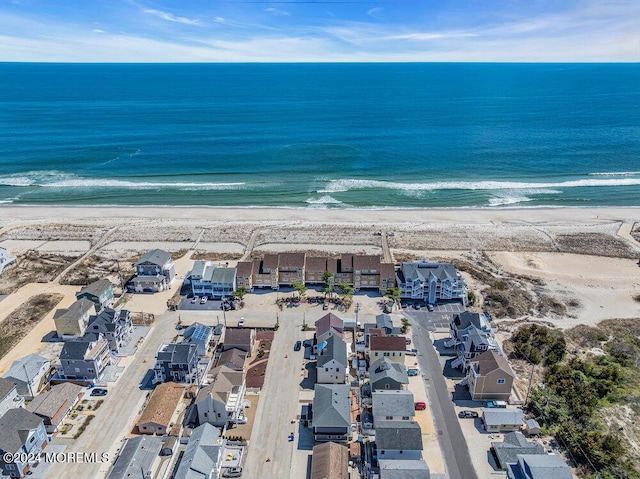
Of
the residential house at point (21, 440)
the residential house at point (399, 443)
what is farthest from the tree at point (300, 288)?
the residential house at point (21, 440)

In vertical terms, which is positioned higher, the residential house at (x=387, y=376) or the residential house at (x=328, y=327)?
the residential house at (x=328, y=327)

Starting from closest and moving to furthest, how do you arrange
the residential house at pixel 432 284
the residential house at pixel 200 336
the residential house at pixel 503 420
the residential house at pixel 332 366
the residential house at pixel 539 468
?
the residential house at pixel 539 468, the residential house at pixel 503 420, the residential house at pixel 332 366, the residential house at pixel 200 336, the residential house at pixel 432 284

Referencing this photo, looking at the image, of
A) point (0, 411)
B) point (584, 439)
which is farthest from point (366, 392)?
point (0, 411)

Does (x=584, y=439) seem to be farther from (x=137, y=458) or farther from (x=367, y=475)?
(x=137, y=458)

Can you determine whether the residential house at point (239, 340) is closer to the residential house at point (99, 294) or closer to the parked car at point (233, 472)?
the parked car at point (233, 472)

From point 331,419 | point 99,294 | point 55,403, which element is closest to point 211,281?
point 99,294

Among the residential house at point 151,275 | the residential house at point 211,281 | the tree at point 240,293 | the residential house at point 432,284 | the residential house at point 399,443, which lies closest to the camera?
the residential house at point 399,443

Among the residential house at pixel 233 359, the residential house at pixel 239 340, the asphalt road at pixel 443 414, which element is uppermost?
the residential house at pixel 239 340

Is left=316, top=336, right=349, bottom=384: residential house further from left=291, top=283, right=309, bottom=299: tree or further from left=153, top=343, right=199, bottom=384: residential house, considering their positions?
left=291, top=283, right=309, bottom=299: tree
